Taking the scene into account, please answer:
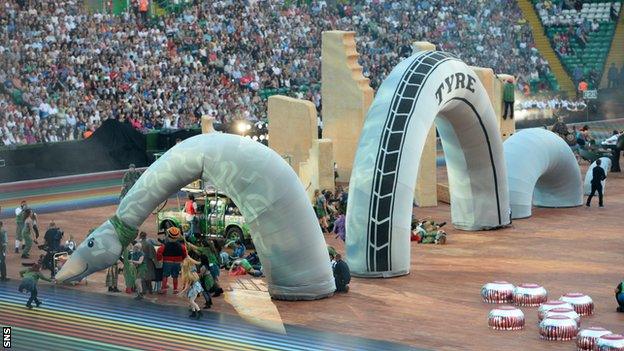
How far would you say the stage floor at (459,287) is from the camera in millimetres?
28828

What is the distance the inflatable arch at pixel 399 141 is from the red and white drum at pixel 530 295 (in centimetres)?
364

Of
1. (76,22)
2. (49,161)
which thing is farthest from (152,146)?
(76,22)

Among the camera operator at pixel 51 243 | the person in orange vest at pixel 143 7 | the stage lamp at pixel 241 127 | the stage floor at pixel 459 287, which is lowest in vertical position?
the stage floor at pixel 459 287

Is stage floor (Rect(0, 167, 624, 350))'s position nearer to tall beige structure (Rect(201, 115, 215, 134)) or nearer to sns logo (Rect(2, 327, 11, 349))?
sns logo (Rect(2, 327, 11, 349))

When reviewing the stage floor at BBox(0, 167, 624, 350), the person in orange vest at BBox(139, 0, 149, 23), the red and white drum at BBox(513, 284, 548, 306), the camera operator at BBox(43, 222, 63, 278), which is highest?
the person in orange vest at BBox(139, 0, 149, 23)

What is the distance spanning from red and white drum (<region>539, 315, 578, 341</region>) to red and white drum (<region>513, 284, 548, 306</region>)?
2861 mm

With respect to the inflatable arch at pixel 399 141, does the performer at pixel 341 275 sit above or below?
below

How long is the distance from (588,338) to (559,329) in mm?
918

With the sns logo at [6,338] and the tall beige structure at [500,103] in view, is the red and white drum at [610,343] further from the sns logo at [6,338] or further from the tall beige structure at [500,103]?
the tall beige structure at [500,103]

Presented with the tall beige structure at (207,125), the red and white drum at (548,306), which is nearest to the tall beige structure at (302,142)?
the tall beige structure at (207,125)

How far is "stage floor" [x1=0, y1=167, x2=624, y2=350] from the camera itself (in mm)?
28828

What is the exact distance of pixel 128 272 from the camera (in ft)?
106

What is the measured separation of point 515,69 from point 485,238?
105 ft

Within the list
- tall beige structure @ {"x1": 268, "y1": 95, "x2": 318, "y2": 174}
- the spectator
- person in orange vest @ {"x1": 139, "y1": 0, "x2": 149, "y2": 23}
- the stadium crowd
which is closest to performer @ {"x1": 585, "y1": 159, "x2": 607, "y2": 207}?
tall beige structure @ {"x1": 268, "y1": 95, "x2": 318, "y2": 174}
